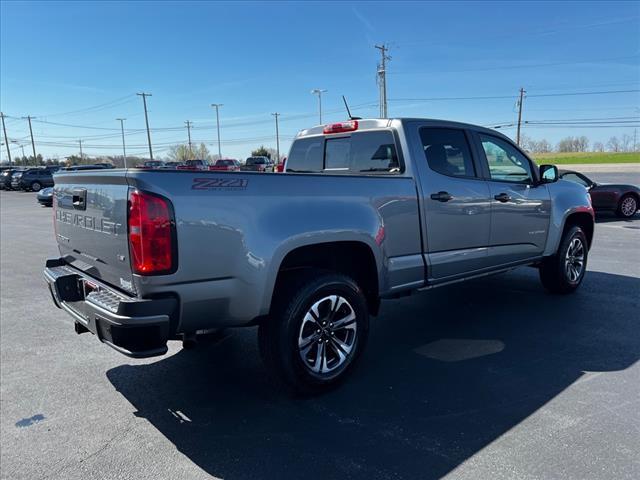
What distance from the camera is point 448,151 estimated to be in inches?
179

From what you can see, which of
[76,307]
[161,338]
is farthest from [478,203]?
[76,307]

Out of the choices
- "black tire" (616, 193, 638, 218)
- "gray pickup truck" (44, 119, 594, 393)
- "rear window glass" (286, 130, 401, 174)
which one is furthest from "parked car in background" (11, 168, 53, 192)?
"gray pickup truck" (44, 119, 594, 393)

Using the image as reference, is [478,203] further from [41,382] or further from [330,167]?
[41,382]

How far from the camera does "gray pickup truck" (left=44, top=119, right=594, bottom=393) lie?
2.77 meters

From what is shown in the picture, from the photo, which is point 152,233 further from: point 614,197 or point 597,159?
point 597,159

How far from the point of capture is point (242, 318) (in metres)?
3.07

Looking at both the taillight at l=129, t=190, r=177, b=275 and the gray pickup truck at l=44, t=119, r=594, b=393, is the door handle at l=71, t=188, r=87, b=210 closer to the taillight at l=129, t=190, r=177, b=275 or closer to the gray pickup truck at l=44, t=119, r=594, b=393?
the gray pickup truck at l=44, t=119, r=594, b=393

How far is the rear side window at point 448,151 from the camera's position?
4328 millimetres

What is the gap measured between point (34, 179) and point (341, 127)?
40.6 meters

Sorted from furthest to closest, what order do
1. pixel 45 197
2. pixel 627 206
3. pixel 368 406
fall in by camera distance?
pixel 45 197 → pixel 627 206 → pixel 368 406

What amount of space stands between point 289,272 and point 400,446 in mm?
1391

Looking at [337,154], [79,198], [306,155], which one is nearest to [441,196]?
[337,154]

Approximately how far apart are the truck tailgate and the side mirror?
15.0 feet

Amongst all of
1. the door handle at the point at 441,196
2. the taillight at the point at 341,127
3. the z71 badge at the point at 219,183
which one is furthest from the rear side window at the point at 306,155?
the z71 badge at the point at 219,183
